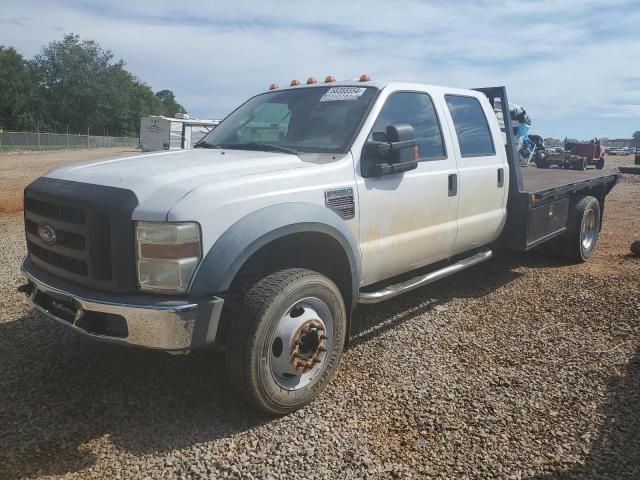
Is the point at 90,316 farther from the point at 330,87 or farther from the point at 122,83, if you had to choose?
the point at 122,83

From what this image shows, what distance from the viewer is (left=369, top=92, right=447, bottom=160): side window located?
3902 mm

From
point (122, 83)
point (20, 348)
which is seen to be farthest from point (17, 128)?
point (20, 348)

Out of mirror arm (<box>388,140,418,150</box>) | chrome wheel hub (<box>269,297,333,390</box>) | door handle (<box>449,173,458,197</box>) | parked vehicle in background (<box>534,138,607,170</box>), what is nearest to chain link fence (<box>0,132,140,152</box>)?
parked vehicle in background (<box>534,138,607,170</box>)

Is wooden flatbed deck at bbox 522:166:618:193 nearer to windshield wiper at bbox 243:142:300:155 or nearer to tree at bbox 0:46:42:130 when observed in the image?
windshield wiper at bbox 243:142:300:155

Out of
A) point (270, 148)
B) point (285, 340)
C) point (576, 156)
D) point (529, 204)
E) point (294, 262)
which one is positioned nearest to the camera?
point (285, 340)

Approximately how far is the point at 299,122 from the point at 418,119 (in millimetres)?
964

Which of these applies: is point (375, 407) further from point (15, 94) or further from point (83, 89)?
point (83, 89)

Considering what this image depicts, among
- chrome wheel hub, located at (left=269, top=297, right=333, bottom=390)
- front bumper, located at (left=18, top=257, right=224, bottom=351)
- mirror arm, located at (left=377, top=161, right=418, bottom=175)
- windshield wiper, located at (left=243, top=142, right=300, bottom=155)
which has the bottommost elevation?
chrome wheel hub, located at (left=269, top=297, right=333, bottom=390)

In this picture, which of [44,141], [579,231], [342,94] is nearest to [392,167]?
[342,94]

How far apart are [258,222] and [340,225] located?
2.05ft

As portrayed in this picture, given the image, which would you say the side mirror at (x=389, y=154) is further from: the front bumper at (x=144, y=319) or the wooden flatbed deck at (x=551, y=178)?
the wooden flatbed deck at (x=551, y=178)

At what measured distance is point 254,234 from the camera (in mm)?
2842

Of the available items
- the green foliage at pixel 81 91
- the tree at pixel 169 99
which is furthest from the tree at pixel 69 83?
the tree at pixel 169 99

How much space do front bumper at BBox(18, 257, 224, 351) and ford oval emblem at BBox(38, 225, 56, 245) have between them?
33 cm
